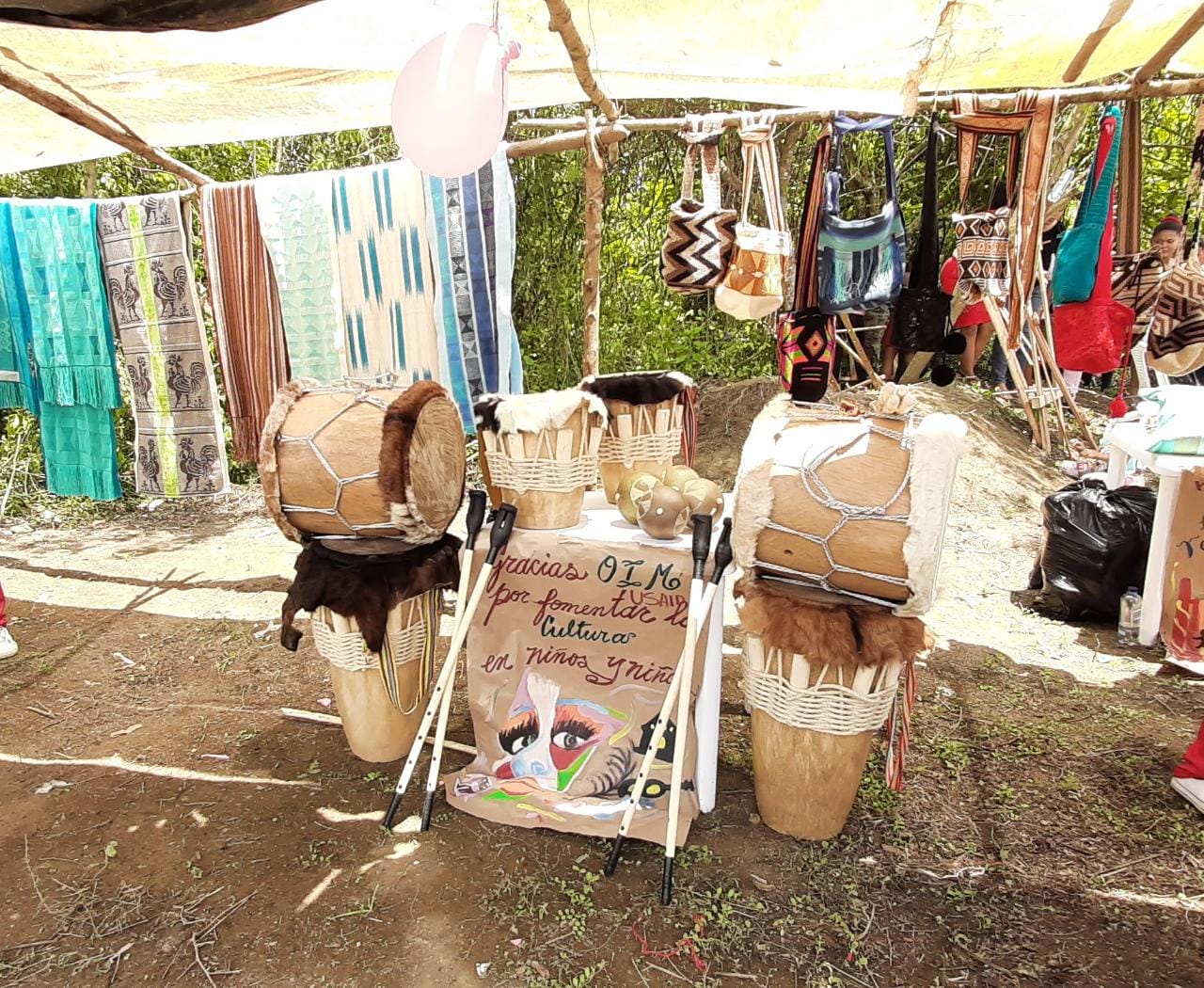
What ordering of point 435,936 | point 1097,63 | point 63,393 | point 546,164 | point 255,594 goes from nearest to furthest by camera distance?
point 435,936
point 1097,63
point 63,393
point 255,594
point 546,164

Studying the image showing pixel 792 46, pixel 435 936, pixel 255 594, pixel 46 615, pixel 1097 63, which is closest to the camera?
pixel 435 936

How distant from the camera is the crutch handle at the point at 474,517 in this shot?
2301 millimetres

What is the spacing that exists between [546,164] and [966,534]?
3876 mm

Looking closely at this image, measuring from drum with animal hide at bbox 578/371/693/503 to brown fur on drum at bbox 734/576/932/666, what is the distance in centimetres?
65

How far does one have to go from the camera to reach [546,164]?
5.65 meters

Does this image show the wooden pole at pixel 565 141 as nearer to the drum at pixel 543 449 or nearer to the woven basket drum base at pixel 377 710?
the drum at pixel 543 449

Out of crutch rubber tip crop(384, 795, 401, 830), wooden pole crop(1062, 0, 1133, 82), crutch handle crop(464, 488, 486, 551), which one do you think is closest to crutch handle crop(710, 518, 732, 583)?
crutch handle crop(464, 488, 486, 551)

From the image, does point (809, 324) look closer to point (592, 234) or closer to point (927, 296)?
point (927, 296)

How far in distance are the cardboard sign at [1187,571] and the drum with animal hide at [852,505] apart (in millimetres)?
2059

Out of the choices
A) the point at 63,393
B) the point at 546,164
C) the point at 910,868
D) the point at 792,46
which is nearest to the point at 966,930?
the point at 910,868

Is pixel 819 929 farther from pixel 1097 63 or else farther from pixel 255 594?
pixel 255 594

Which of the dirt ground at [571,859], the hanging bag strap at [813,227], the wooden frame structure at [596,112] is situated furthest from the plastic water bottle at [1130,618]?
the hanging bag strap at [813,227]

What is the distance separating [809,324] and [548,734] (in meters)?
1.84

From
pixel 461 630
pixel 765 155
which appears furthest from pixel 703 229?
pixel 461 630
